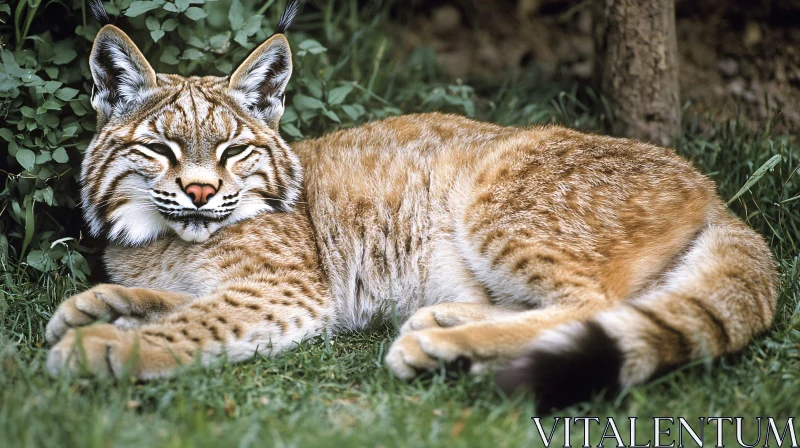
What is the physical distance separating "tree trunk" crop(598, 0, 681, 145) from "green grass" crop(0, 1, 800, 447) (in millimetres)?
1290

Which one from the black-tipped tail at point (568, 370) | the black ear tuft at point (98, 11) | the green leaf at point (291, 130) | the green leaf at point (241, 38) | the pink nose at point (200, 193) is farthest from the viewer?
the green leaf at point (291, 130)

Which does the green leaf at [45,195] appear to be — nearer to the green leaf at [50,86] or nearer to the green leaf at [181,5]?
the green leaf at [50,86]

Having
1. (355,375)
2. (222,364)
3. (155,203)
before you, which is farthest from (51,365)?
(355,375)

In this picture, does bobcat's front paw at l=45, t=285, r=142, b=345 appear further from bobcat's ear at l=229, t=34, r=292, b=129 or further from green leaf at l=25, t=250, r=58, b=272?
bobcat's ear at l=229, t=34, r=292, b=129

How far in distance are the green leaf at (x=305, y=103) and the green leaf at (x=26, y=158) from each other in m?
1.62

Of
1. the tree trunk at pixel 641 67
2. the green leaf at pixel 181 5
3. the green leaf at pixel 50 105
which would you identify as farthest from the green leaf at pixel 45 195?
the tree trunk at pixel 641 67

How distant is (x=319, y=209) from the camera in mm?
4148

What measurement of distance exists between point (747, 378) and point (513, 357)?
37.6 inches

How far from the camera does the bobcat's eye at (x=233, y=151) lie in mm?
3848

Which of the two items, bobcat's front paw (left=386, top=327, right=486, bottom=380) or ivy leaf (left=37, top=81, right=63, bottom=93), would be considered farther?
ivy leaf (left=37, top=81, right=63, bottom=93)

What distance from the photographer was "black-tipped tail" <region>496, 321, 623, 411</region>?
111 inches

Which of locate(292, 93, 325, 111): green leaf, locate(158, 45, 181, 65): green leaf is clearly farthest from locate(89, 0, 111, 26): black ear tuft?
locate(292, 93, 325, 111): green leaf

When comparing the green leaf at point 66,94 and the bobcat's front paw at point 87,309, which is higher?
the green leaf at point 66,94

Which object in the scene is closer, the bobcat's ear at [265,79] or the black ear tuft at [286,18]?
the bobcat's ear at [265,79]
